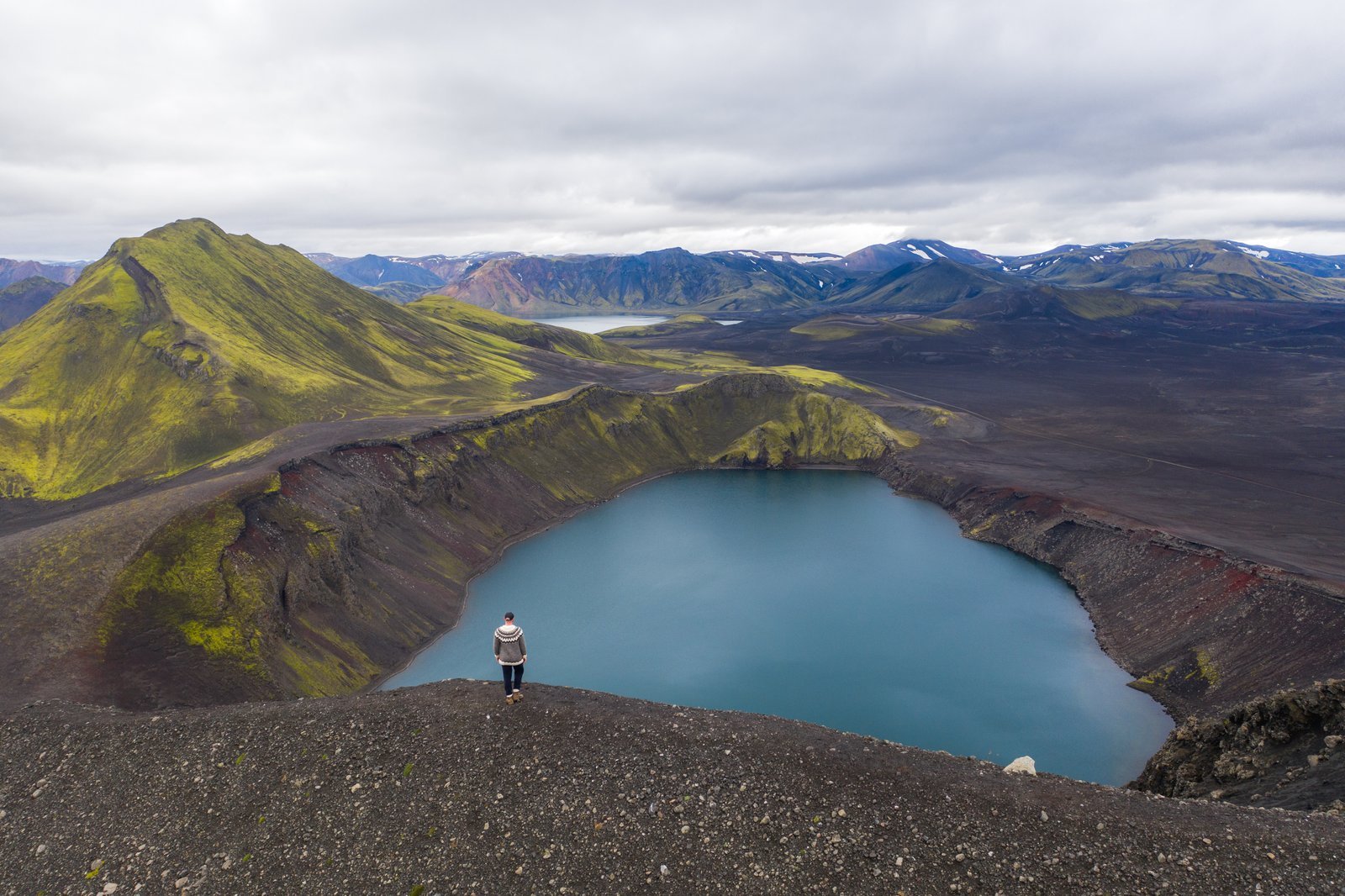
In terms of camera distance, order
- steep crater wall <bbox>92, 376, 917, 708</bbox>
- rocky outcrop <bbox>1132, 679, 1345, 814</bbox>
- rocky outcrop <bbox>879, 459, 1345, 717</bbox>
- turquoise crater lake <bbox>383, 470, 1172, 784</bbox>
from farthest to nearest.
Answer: turquoise crater lake <bbox>383, 470, 1172, 784</bbox> → rocky outcrop <bbox>879, 459, 1345, 717</bbox> → steep crater wall <bbox>92, 376, 917, 708</bbox> → rocky outcrop <bbox>1132, 679, 1345, 814</bbox>

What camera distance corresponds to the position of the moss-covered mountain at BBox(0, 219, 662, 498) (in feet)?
268

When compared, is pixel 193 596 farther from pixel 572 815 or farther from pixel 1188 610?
pixel 1188 610

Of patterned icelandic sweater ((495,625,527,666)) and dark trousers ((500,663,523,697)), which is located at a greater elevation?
patterned icelandic sweater ((495,625,527,666))

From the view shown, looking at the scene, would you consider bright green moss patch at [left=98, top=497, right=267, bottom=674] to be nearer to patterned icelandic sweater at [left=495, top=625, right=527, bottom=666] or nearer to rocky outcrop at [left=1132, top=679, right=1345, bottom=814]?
patterned icelandic sweater at [left=495, top=625, right=527, bottom=666]

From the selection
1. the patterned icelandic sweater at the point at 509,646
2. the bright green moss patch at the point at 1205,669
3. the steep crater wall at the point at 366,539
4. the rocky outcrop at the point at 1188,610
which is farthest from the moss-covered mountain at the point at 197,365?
the bright green moss patch at the point at 1205,669

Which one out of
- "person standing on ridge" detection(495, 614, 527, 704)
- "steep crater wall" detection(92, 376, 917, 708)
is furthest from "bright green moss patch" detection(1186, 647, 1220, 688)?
"steep crater wall" detection(92, 376, 917, 708)

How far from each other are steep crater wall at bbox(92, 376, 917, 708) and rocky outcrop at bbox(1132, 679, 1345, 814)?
147 feet

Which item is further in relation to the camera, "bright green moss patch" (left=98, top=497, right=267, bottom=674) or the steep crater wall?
the steep crater wall

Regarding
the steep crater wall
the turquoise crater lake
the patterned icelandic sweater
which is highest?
the patterned icelandic sweater

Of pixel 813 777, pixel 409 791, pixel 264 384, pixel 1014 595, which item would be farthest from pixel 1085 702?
pixel 264 384

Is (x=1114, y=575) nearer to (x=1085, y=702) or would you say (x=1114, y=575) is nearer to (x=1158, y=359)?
(x=1085, y=702)

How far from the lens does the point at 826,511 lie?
300 ft

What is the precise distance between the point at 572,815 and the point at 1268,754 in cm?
2419

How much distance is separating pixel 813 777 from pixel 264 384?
99.4 metres
